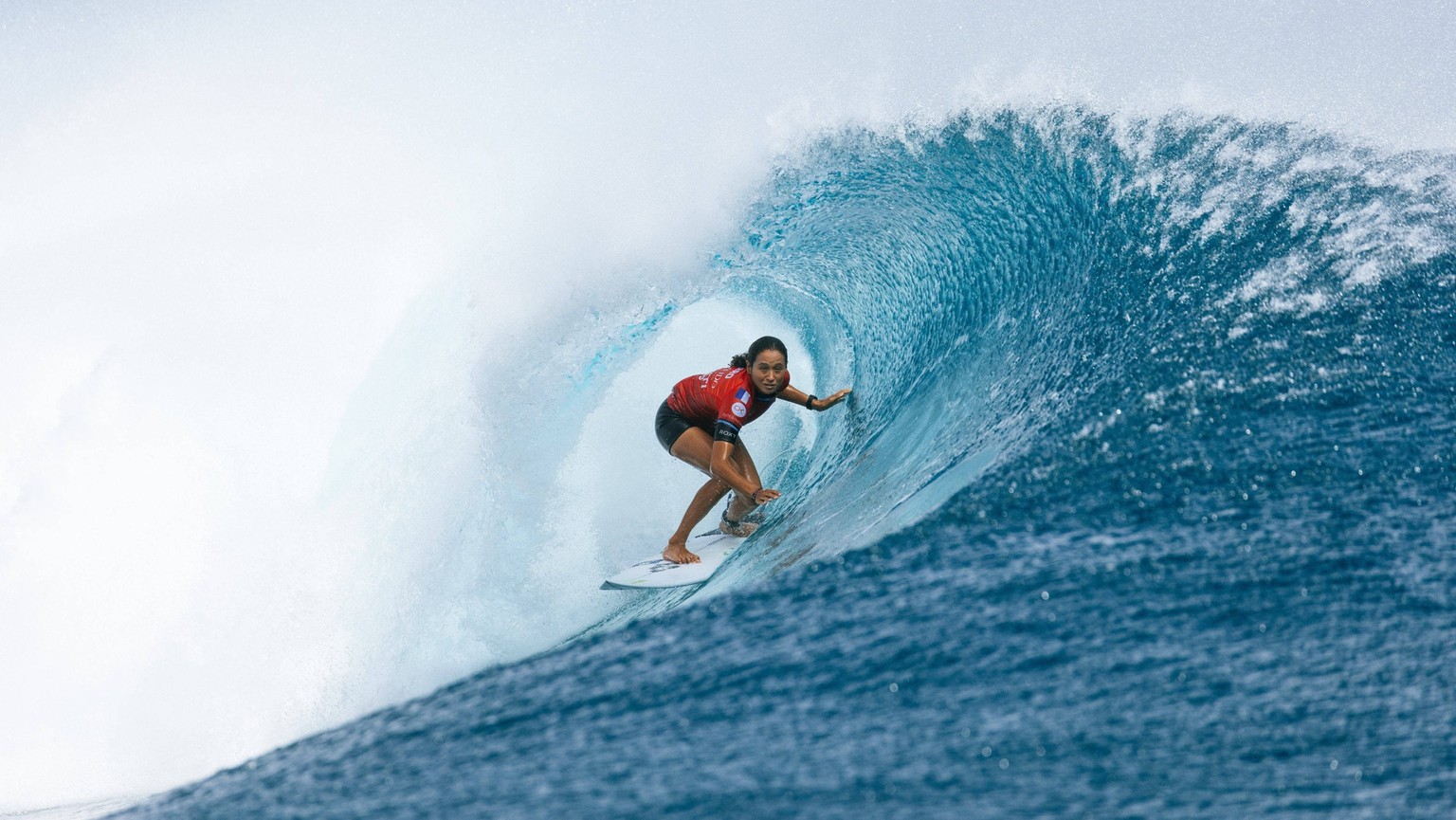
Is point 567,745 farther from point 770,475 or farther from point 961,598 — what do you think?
point 770,475

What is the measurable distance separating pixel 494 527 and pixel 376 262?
4.98m

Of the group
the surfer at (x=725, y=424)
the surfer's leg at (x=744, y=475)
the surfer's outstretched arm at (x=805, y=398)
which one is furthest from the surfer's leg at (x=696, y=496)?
the surfer's outstretched arm at (x=805, y=398)

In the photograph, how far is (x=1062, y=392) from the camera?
412 cm

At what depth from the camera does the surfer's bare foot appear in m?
5.02

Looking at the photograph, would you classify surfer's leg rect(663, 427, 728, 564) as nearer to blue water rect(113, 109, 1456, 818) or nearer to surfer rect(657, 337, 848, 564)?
surfer rect(657, 337, 848, 564)

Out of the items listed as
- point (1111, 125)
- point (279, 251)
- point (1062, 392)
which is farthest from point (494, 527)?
point (279, 251)

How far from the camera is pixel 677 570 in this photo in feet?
16.3

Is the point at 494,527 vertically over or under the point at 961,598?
over

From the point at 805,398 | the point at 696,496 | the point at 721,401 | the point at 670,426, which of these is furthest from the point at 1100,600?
the point at 670,426

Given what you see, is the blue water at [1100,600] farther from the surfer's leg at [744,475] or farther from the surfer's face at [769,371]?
the surfer's face at [769,371]

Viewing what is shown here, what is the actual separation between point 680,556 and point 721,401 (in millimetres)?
768

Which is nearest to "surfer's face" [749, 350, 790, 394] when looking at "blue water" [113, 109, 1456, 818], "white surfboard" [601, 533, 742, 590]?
"blue water" [113, 109, 1456, 818]

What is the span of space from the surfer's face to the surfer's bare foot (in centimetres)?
84

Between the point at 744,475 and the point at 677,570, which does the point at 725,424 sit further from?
the point at 677,570
